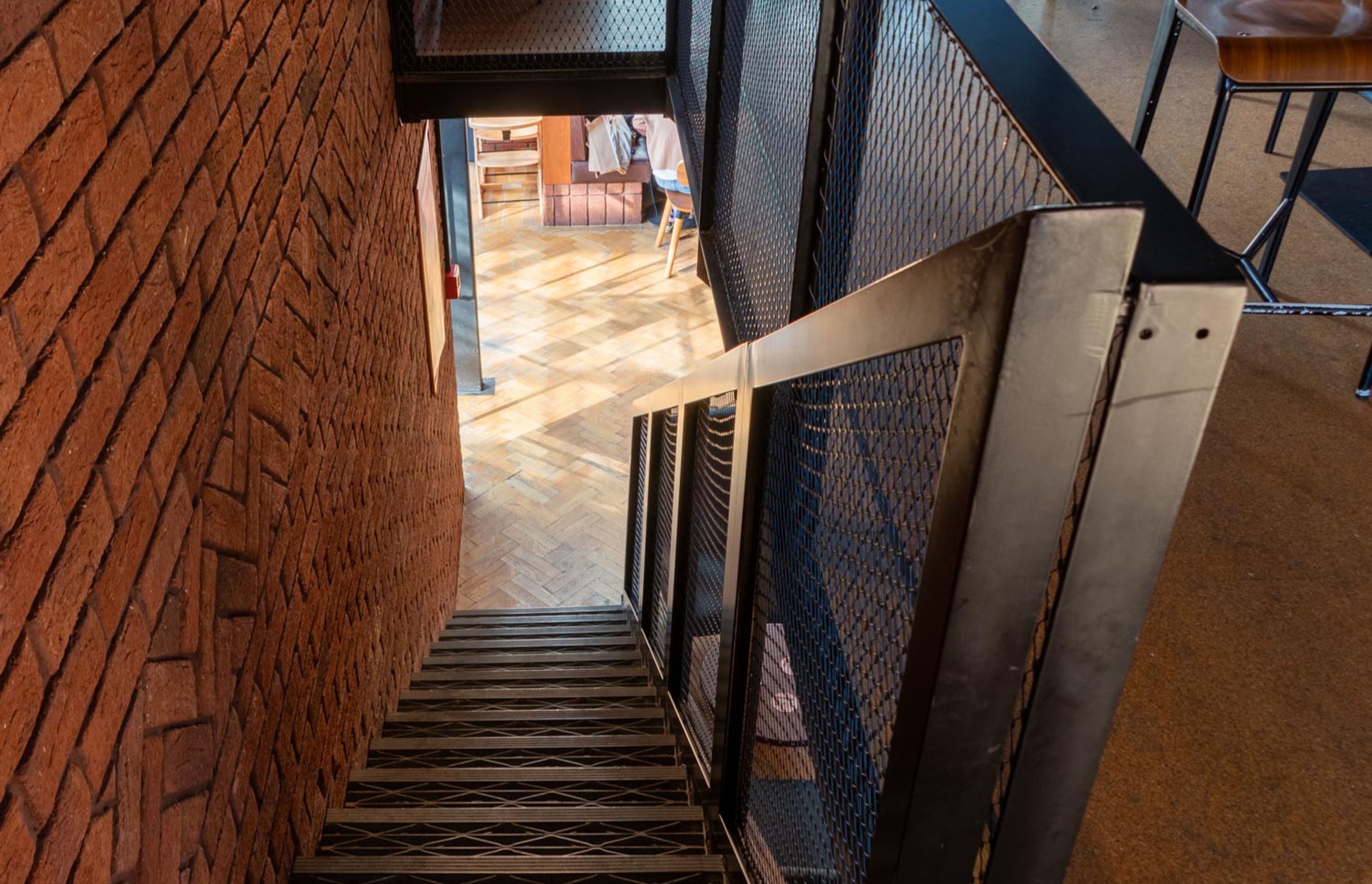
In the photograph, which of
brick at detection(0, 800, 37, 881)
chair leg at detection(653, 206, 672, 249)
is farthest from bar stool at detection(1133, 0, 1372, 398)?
chair leg at detection(653, 206, 672, 249)

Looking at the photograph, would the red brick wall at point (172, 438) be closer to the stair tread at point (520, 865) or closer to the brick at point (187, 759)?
the brick at point (187, 759)

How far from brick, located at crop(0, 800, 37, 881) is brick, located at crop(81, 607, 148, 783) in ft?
0.43

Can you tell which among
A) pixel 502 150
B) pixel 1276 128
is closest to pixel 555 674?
pixel 1276 128

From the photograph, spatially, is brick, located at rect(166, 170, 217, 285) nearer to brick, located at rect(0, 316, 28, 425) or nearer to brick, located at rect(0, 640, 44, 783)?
brick, located at rect(0, 316, 28, 425)

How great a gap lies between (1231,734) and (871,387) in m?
1.56

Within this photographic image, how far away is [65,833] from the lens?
993mm

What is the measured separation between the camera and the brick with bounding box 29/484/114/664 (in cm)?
95

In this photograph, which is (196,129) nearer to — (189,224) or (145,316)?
(189,224)

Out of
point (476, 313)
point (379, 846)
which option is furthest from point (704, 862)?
point (476, 313)

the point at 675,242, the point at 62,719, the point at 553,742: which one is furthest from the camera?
the point at 675,242

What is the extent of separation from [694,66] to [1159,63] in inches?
60.2

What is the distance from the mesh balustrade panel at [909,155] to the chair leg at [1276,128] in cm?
378

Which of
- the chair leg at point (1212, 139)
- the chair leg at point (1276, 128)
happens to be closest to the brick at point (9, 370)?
the chair leg at point (1212, 139)

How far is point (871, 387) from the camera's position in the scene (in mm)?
1414
